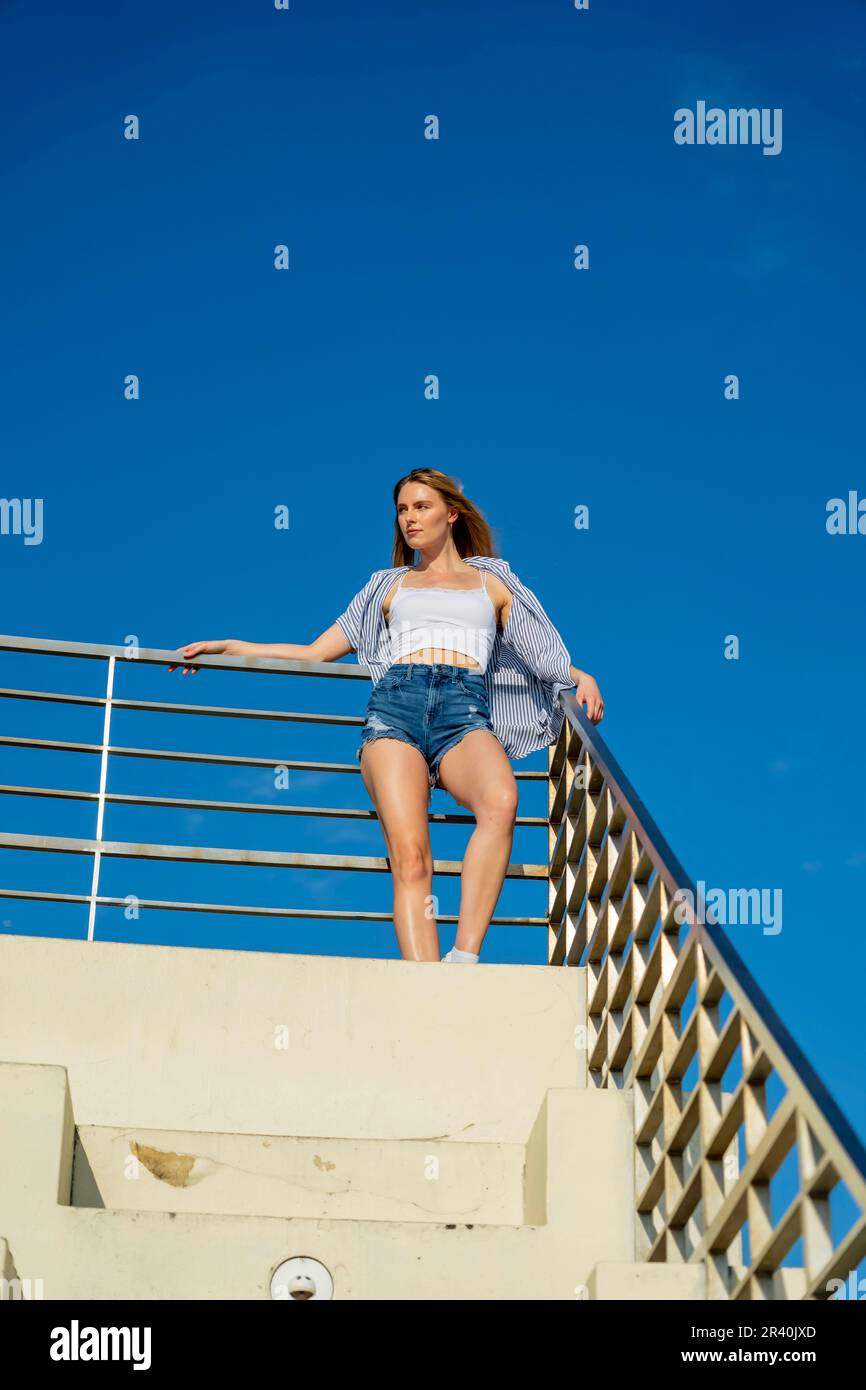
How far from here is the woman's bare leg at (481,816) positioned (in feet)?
14.5

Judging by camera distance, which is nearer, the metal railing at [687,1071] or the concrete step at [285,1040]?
the metal railing at [687,1071]

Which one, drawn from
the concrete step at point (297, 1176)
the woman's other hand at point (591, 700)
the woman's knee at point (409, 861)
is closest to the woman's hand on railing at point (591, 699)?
the woman's other hand at point (591, 700)

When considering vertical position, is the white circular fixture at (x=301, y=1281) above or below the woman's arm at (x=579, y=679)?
below

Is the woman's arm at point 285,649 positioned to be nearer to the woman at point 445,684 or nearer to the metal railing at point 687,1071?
the woman at point 445,684

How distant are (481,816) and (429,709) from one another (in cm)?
41

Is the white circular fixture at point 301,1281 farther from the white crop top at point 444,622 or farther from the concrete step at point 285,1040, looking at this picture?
the white crop top at point 444,622

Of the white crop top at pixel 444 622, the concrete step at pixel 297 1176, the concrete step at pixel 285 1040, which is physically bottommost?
the concrete step at pixel 297 1176

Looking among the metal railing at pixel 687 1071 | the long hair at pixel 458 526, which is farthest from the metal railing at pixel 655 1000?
the long hair at pixel 458 526

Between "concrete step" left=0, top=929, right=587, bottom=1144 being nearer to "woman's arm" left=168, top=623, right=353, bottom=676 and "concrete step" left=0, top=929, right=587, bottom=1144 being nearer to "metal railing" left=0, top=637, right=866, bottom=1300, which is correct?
"metal railing" left=0, top=637, right=866, bottom=1300

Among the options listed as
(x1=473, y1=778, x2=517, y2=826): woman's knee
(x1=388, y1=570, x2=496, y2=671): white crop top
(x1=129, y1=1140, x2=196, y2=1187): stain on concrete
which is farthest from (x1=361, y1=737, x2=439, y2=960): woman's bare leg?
(x1=129, y1=1140, x2=196, y2=1187): stain on concrete

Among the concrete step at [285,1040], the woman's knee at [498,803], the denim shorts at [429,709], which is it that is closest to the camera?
the concrete step at [285,1040]

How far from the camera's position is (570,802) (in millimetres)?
4871

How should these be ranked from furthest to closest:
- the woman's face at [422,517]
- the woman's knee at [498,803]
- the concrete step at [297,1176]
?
the woman's face at [422,517]
the woman's knee at [498,803]
the concrete step at [297,1176]
